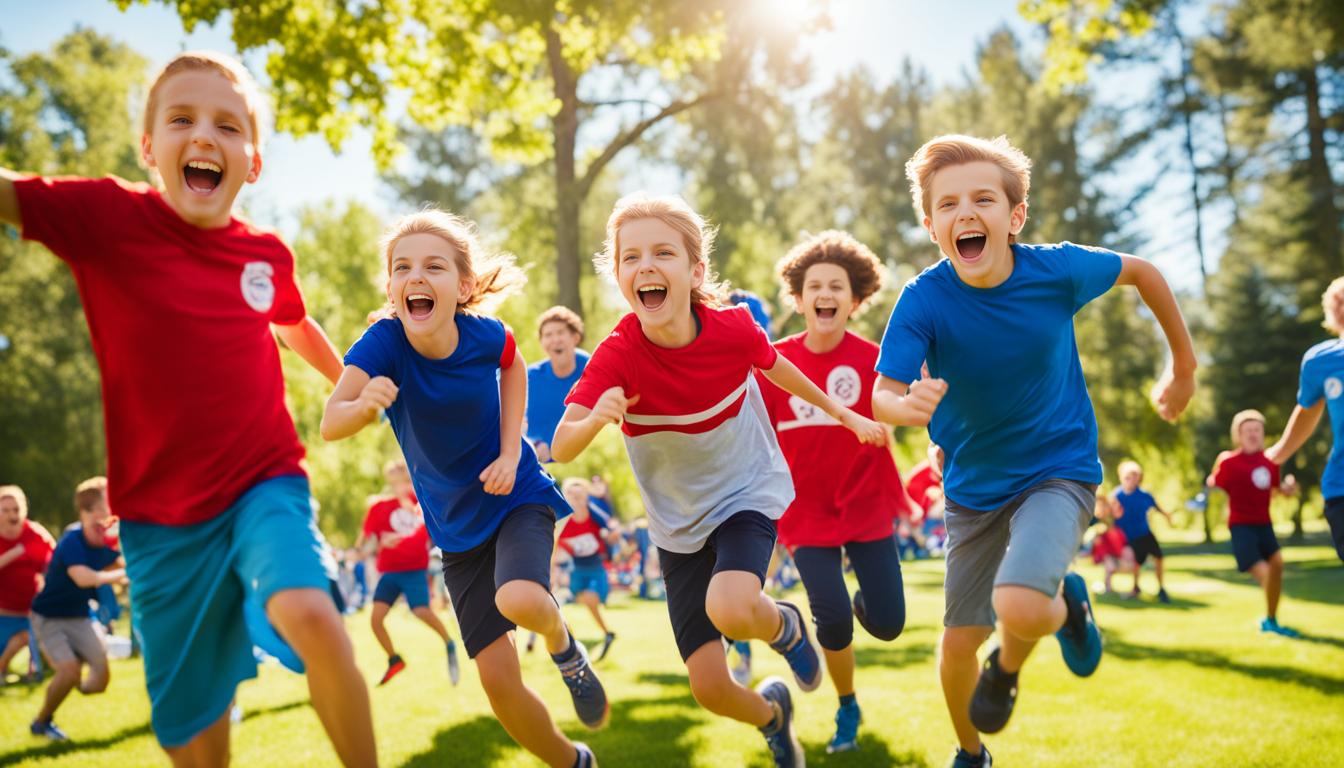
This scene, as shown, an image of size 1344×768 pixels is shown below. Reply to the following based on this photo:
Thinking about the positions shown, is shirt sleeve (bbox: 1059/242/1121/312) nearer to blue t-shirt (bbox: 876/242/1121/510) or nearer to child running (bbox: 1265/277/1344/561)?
blue t-shirt (bbox: 876/242/1121/510)

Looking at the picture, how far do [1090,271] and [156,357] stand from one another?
12.3 ft

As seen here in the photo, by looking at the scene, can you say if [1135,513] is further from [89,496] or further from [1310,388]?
[89,496]

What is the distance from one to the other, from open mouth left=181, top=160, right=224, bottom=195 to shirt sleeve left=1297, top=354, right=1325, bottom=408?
285 inches

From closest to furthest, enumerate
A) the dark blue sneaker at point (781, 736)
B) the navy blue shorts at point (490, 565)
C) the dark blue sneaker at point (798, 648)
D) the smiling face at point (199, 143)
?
1. the smiling face at point (199, 143)
2. the navy blue shorts at point (490, 565)
3. the dark blue sneaker at point (781, 736)
4. the dark blue sneaker at point (798, 648)

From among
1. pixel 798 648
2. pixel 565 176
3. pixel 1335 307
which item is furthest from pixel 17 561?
pixel 1335 307

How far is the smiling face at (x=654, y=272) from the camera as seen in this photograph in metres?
4.64

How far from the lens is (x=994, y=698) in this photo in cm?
437

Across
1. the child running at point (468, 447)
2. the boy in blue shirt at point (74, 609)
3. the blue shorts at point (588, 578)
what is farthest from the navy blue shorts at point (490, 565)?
the blue shorts at point (588, 578)

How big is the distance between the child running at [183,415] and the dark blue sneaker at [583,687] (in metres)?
1.72

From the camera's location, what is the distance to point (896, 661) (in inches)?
408

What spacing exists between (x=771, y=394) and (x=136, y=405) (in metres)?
3.75

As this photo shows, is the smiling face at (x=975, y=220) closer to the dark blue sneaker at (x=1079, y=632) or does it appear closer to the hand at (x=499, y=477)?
the dark blue sneaker at (x=1079, y=632)

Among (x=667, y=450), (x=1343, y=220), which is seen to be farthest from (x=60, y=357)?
(x=1343, y=220)

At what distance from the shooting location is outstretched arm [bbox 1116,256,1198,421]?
14.7 ft
